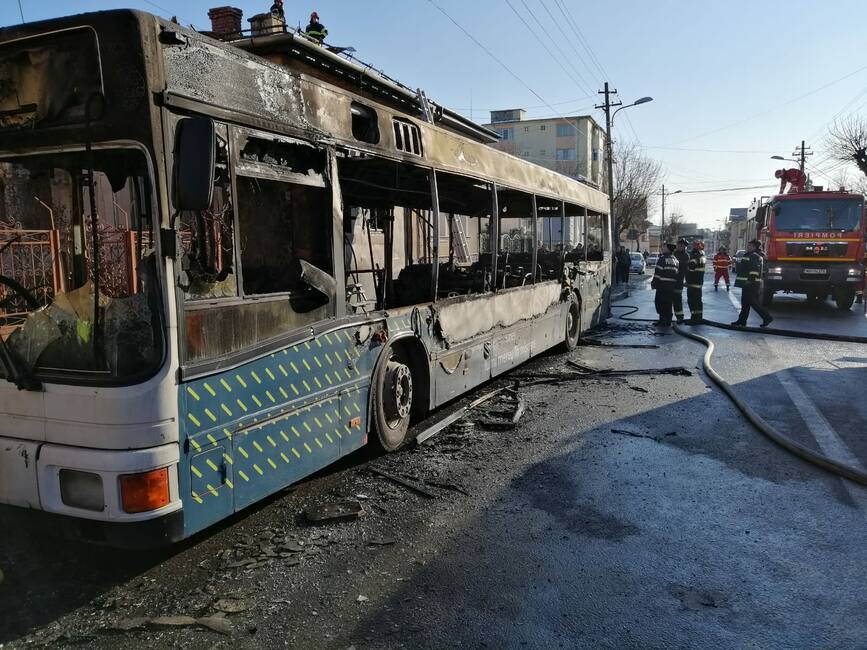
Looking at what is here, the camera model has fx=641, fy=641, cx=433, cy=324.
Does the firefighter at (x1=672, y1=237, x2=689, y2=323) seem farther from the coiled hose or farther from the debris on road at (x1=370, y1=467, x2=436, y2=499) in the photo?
the debris on road at (x1=370, y1=467, x2=436, y2=499)

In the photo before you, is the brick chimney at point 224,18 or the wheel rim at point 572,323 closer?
the wheel rim at point 572,323

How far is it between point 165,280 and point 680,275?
1340cm

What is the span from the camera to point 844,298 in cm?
1767

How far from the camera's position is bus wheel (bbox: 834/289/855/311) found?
17.5 metres

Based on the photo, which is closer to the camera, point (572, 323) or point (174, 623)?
point (174, 623)

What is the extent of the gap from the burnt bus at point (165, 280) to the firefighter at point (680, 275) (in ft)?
36.6

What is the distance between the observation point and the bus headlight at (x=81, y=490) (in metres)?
3.08

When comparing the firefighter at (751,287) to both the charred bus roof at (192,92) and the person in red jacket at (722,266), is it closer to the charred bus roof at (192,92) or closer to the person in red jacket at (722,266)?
the charred bus roof at (192,92)

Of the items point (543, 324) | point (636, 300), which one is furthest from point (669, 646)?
point (636, 300)

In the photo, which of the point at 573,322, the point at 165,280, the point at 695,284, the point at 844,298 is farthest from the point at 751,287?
the point at 165,280

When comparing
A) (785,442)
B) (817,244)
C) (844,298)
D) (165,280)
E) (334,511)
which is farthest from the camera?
(844,298)

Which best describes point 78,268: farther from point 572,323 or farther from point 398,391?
point 572,323

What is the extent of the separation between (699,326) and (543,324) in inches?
253

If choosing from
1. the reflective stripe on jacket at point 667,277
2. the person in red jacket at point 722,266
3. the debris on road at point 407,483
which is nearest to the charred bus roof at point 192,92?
the debris on road at point 407,483
